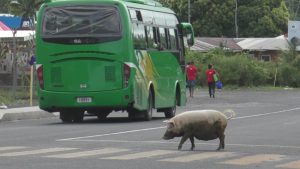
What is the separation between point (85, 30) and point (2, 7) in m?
52.0

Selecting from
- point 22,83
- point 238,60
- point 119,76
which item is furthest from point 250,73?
point 119,76

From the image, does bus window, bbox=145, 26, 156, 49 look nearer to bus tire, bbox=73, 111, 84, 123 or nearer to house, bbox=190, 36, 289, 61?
bus tire, bbox=73, 111, 84, 123

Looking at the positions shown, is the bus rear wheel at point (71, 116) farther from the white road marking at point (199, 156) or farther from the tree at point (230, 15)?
the tree at point (230, 15)

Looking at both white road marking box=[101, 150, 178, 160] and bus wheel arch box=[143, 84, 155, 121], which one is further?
bus wheel arch box=[143, 84, 155, 121]

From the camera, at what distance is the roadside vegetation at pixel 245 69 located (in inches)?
2250

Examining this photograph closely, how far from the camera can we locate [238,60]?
187ft

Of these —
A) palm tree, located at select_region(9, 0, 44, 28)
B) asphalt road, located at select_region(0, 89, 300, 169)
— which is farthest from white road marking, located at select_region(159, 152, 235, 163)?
palm tree, located at select_region(9, 0, 44, 28)

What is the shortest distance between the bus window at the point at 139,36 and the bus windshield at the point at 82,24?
0.69m

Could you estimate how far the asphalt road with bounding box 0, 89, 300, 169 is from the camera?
12547 mm

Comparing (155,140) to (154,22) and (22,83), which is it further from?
(22,83)

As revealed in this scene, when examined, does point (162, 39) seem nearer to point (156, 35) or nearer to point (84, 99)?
point (156, 35)

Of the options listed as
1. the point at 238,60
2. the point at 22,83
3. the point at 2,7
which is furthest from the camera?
the point at 2,7

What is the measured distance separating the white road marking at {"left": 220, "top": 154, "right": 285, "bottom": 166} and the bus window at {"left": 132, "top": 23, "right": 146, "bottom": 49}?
989cm

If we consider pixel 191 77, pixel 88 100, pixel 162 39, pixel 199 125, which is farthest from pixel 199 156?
pixel 191 77
